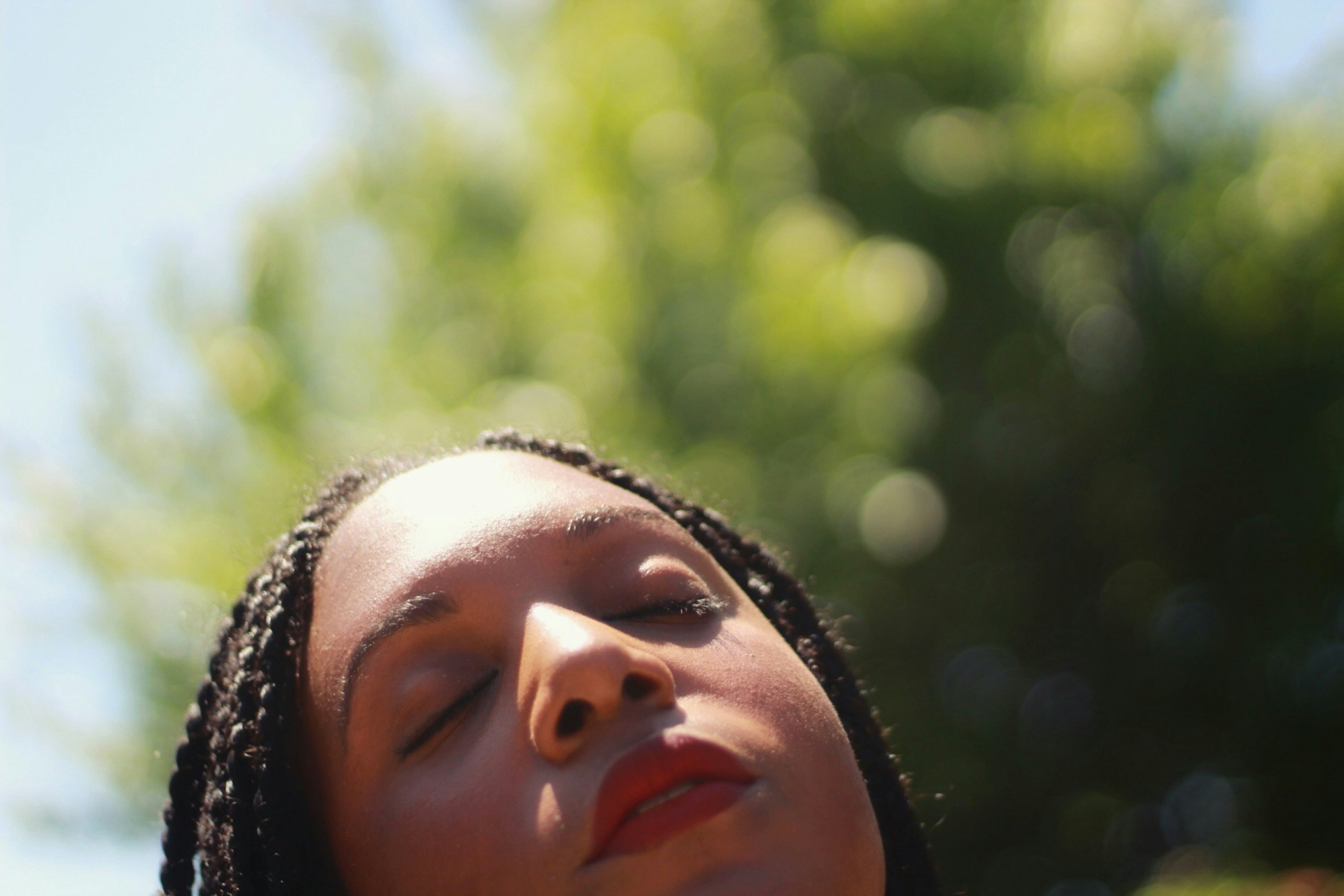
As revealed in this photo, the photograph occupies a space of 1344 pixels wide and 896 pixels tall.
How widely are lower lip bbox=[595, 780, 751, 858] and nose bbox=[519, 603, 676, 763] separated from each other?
0.11 metres

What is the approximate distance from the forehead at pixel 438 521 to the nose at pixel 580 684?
19 cm

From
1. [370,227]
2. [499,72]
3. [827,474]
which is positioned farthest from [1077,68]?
[370,227]

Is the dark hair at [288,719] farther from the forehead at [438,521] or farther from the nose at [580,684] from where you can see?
the nose at [580,684]

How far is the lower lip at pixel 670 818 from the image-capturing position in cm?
124

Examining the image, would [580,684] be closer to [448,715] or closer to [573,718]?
[573,718]

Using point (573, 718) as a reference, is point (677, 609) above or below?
above

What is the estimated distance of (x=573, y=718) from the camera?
134cm

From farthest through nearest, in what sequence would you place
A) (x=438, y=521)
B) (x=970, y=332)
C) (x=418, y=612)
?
1. (x=970, y=332)
2. (x=438, y=521)
3. (x=418, y=612)

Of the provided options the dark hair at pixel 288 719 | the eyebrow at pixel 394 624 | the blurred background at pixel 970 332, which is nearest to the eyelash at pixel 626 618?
the eyebrow at pixel 394 624

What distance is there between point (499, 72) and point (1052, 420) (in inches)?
164

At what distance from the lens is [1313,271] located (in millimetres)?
7016

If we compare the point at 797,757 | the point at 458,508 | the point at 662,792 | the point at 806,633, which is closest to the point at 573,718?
the point at 662,792

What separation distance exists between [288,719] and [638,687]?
1.86ft

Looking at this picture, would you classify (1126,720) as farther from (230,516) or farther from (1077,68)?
(230,516)
